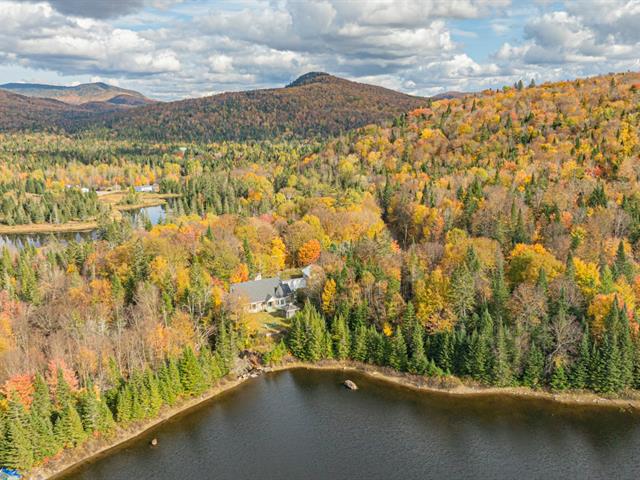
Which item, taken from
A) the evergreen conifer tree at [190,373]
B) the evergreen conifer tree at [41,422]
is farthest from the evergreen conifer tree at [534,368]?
the evergreen conifer tree at [41,422]

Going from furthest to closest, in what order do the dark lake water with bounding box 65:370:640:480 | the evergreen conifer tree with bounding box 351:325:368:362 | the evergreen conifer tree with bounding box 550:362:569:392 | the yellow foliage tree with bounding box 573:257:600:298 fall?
the evergreen conifer tree with bounding box 351:325:368:362, the yellow foliage tree with bounding box 573:257:600:298, the evergreen conifer tree with bounding box 550:362:569:392, the dark lake water with bounding box 65:370:640:480

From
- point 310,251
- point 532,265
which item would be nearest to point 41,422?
point 310,251

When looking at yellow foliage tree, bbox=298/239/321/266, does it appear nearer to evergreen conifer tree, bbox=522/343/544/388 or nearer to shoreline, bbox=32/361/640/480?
shoreline, bbox=32/361/640/480

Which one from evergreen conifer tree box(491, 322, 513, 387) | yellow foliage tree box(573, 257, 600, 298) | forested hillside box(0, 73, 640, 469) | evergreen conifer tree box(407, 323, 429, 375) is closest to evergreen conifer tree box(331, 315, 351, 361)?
forested hillside box(0, 73, 640, 469)

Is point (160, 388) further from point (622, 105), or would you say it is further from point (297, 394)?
point (622, 105)

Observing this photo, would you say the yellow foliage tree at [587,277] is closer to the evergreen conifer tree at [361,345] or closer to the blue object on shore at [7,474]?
the evergreen conifer tree at [361,345]

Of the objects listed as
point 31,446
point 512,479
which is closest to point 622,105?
point 512,479
